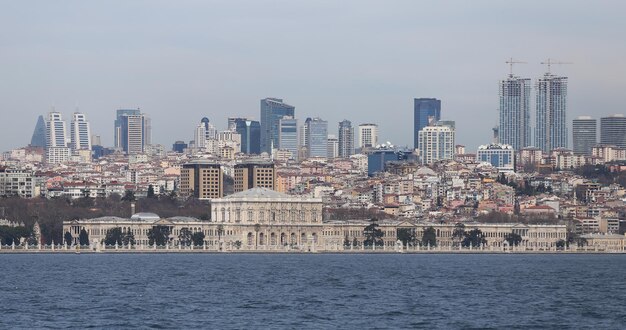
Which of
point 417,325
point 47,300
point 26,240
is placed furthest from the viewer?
point 26,240

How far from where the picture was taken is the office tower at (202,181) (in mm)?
190625

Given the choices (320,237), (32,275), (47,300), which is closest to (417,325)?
(47,300)

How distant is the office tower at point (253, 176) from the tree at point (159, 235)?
47474 mm

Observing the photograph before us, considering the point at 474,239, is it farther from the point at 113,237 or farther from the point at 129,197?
the point at 129,197

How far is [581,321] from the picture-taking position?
205 feet

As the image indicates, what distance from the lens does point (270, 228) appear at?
146500mm

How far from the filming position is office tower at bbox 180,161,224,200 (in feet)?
625

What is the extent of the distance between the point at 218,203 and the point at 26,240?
64.2 feet

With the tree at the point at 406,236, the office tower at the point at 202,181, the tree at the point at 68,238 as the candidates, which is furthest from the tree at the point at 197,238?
the office tower at the point at 202,181

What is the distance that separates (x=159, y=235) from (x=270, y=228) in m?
8.46

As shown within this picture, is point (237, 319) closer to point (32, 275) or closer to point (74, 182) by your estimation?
point (32, 275)

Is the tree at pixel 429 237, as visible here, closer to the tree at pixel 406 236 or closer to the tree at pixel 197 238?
the tree at pixel 406 236


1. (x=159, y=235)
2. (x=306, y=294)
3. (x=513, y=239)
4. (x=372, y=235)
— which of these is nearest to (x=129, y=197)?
(x=159, y=235)

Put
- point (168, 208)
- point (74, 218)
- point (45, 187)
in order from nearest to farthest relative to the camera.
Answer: point (74, 218)
point (168, 208)
point (45, 187)
